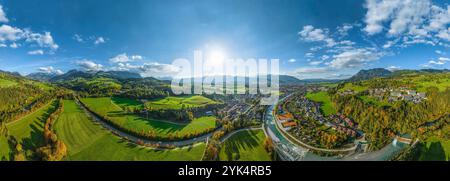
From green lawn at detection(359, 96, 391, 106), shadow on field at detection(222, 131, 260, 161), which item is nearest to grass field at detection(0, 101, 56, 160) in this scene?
shadow on field at detection(222, 131, 260, 161)

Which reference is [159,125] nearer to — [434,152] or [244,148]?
→ [244,148]

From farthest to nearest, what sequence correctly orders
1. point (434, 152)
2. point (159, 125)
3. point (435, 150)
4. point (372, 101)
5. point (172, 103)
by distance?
point (172, 103)
point (372, 101)
point (159, 125)
point (435, 150)
point (434, 152)

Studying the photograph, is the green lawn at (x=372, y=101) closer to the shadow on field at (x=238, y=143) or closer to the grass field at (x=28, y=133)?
the shadow on field at (x=238, y=143)

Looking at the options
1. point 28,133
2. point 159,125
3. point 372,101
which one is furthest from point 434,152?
point 28,133

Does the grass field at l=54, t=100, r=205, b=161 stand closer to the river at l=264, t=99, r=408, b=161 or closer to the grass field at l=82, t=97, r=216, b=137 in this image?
the grass field at l=82, t=97, r=216, b=137
